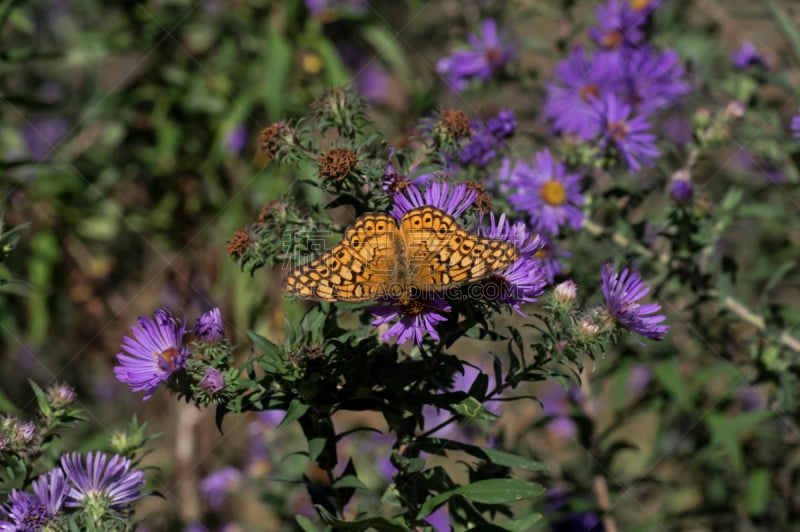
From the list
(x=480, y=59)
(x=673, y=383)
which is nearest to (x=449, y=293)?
(x=673, y=383)

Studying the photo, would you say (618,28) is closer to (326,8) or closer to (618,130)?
(618,130)

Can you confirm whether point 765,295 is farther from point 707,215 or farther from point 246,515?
point 246,515

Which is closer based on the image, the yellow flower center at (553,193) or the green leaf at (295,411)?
the green leaf at (295,411)

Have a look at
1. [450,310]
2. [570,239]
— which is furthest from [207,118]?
[450,310]

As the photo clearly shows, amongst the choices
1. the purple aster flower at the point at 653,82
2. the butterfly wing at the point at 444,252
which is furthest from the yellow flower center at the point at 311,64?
the butterfly wing at the point at 444,252

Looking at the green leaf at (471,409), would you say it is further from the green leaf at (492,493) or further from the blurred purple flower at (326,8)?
the blurred purple flower at (326,8)

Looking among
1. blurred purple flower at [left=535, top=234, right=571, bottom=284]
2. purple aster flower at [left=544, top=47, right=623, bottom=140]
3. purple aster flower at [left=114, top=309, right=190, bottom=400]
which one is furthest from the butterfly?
purple aster flower at [left=544, top=47, right=623, bottom=140]
